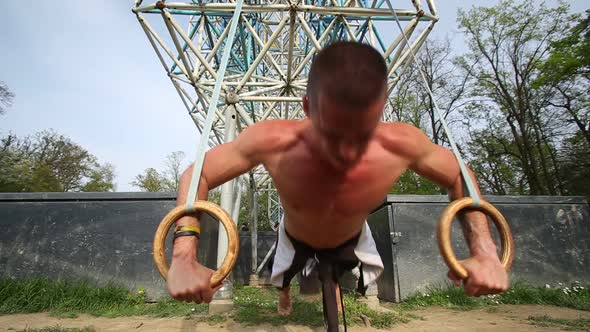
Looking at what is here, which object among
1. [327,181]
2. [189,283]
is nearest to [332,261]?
[327,181]

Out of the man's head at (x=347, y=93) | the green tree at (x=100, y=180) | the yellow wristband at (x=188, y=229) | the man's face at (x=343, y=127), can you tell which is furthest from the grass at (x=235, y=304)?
the green tree at (x=100, y=180)

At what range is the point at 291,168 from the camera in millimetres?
1588

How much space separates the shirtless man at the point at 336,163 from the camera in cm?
109

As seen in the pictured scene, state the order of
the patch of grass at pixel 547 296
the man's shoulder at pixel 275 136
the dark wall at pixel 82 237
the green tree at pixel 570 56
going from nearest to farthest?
the man's shoulder at pixel 275 136 → the patch of grass at pixel 547 296 → the dark wall at pixel 82 237 → the green tree at pixel 570 56

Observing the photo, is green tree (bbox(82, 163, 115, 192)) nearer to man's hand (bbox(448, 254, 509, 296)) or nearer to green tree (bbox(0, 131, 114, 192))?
green tree (bbox(0, 131, 114, 192))

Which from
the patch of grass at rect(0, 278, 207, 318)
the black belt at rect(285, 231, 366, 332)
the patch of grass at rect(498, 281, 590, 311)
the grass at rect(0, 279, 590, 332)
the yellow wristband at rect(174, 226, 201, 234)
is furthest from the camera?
the patch of grass at rect(498, 281, 590, 311)

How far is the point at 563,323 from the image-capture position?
3.88m

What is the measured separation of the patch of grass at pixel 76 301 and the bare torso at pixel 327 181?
3783mm

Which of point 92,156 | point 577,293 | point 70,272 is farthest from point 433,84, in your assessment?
point 92,156

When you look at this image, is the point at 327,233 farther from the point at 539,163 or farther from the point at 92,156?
the point at 92,156

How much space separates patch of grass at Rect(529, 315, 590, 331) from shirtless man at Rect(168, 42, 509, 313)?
3.44m

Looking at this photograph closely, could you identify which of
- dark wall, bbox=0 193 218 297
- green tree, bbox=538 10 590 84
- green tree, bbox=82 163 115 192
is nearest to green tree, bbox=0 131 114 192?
green tree, bbox=82 163 115 192

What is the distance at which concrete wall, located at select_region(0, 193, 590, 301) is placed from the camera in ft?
18.3

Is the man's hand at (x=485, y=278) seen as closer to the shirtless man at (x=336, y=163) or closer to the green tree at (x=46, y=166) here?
the shirtless man at (x=336, y=163)
